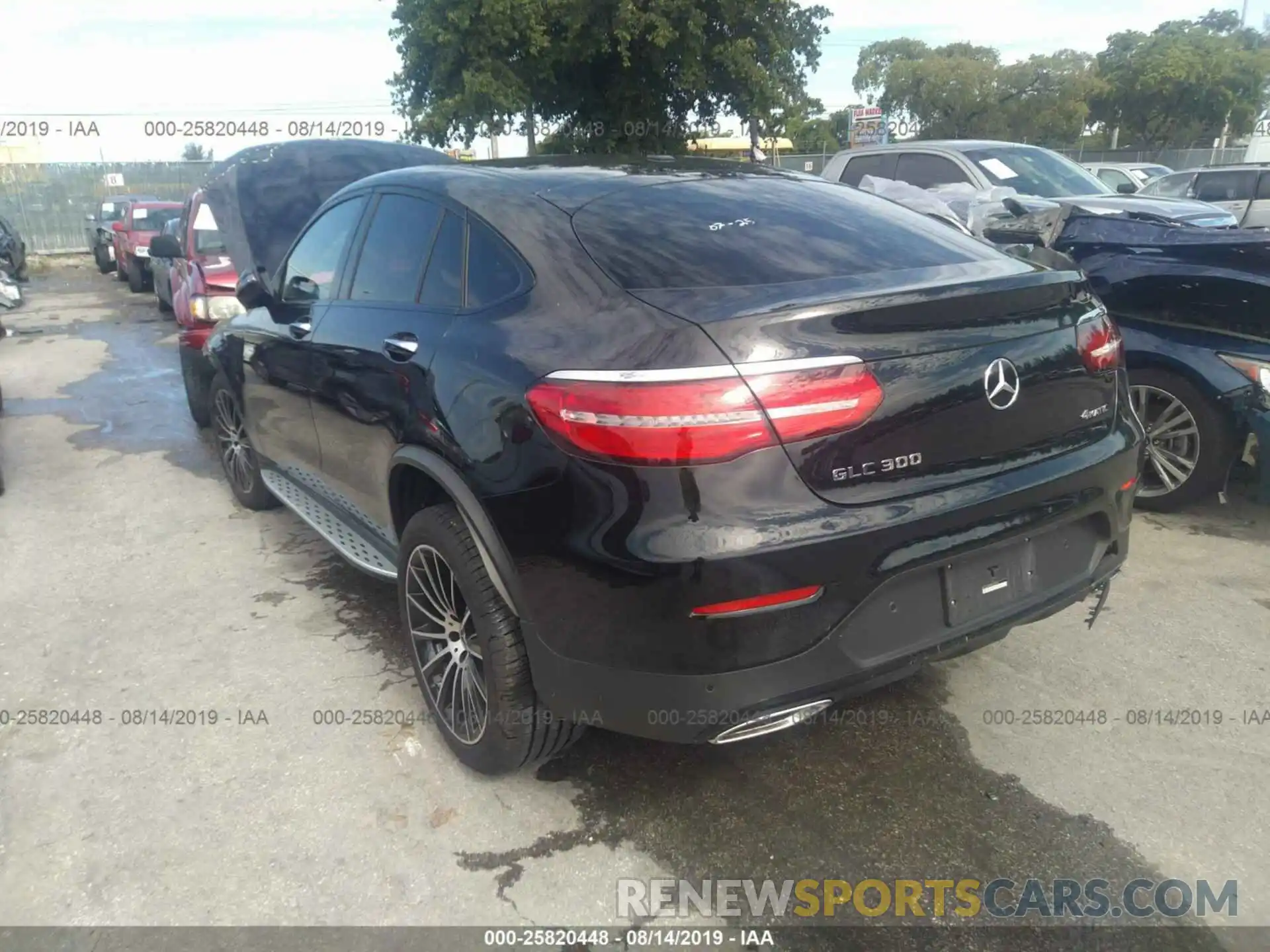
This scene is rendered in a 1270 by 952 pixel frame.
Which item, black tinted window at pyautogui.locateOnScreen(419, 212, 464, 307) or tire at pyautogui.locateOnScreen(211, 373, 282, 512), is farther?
tire at pyautogui.locateOnScreen(211, 373, 282, 512)

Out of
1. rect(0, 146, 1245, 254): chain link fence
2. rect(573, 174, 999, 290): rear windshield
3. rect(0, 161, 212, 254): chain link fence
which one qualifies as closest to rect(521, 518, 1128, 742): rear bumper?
rect(573, 174, 999, 290): rear windshield

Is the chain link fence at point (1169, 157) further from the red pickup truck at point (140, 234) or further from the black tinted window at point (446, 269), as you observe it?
the black tinted window at point (446, 269)

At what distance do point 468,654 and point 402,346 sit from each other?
3.20ft

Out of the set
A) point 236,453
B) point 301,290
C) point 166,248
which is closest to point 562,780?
point 301,290

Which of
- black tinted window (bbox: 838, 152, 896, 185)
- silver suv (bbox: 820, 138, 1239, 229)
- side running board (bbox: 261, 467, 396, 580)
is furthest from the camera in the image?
black tinted window (bbox: 838, 152, 896, 185)

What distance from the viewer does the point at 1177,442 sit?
15.7 ft

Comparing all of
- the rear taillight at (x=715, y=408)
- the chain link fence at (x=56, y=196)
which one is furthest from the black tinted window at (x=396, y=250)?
the chain link fence at (x=56, y=196)

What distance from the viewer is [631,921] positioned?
2.42 m

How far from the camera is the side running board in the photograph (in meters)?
3.52

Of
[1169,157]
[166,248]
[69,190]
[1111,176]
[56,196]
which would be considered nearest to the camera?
[166,248]

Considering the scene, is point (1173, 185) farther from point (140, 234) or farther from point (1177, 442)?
point (140, 234)

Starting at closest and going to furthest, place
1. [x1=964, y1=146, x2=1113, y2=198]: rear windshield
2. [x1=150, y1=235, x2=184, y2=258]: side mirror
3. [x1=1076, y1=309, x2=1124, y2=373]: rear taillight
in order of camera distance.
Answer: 1. [x1=1076, y1=309, x2=1124, y2=373]: rear taillight
2. [x1=150, y1=235, x2=184, y2=258]: side mirror
3. [x1=964, y1=146, x2=1113, y2=198]: rear windshield

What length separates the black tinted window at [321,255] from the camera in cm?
387

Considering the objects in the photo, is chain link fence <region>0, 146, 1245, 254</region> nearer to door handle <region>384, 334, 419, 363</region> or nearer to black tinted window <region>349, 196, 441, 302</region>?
black tinted window <region>349, 196, 441, 302</region>
